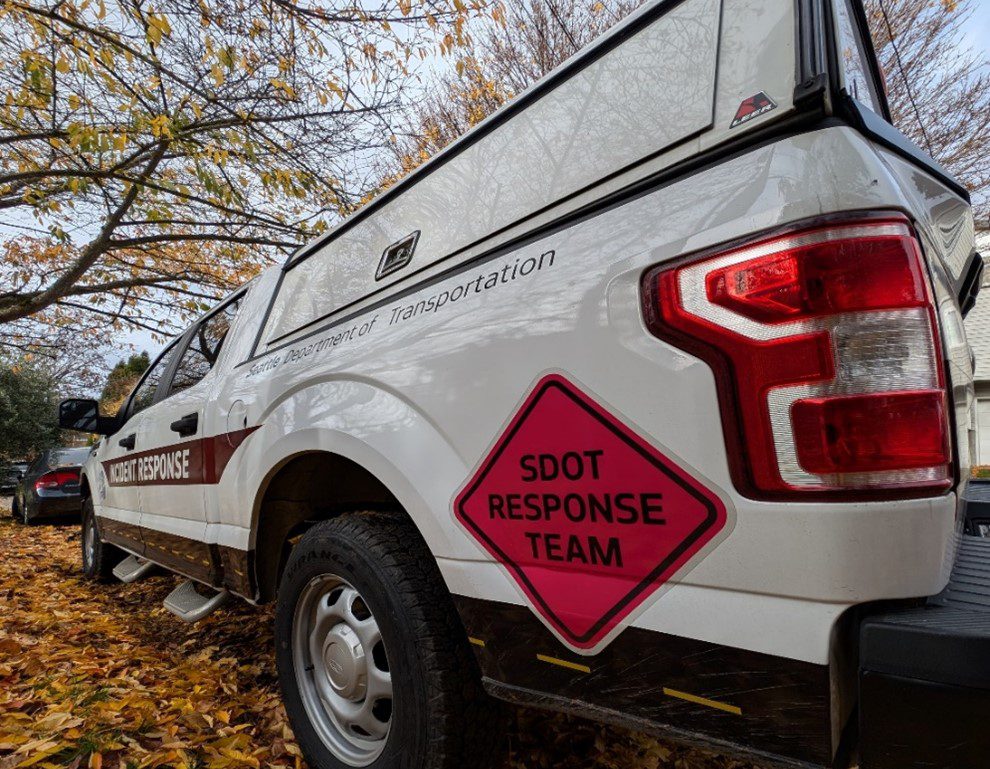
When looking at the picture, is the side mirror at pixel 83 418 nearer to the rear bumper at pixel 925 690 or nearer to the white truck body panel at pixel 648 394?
the white truck body panel at pixel 648 394

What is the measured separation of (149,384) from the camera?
169 inches

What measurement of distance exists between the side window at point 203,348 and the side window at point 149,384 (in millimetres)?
435

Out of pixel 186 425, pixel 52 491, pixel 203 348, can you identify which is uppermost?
pixel 203 348

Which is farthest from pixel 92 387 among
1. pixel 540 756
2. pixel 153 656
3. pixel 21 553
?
pixel 540 756

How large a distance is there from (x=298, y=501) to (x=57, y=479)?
8950mm

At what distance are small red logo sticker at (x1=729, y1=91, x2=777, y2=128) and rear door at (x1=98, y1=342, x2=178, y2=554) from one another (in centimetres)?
387

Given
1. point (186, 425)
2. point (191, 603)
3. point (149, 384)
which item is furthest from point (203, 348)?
point (191, 603)

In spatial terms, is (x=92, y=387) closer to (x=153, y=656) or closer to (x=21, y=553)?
(x=21, y=553)

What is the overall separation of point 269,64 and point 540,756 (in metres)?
6.58

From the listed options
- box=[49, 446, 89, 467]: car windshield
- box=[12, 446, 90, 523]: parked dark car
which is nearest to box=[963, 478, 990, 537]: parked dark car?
box=[12, 446, 90, 523]: parked dark car

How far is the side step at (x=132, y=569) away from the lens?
3.76 meters

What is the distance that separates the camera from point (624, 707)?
48.5 inches

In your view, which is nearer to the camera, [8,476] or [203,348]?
[203,348]

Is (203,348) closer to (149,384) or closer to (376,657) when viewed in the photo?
(149,384)
